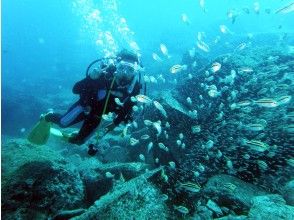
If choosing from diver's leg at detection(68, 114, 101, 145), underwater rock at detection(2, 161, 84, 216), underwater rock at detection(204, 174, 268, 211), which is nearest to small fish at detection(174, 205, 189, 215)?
underwater rock at detection(204, 174, 268, 211)

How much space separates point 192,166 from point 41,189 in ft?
10.9

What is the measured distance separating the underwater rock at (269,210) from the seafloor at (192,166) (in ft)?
0.04

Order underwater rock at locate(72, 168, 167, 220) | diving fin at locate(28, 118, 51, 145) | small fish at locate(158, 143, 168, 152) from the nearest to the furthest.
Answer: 1. underwater rock at locate(72, 168, 167, 220)
2. diving fin at locate(28, 118, 51, 145)
3. small fish at locate(158, 143, 168, 152)

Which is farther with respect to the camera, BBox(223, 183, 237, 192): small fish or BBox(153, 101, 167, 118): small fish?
BBox(153, 101, 167, 118): small fish

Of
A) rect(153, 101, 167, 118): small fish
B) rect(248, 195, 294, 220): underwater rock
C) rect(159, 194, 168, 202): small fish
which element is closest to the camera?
rect(248, 195, 294, 220): underwater rock

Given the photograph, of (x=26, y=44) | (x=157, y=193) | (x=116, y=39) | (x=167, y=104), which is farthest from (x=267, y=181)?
(x=26, y=44)

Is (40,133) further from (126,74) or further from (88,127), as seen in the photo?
(126,74)

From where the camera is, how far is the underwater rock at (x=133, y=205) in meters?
4.13

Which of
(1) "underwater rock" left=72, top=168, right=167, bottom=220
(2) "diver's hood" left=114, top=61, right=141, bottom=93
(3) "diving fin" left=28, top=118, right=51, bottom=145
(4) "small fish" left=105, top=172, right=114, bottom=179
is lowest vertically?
(1) "underwater rock" left=72, top=168, right=167, bottom=220

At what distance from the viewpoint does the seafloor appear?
15.3 ft

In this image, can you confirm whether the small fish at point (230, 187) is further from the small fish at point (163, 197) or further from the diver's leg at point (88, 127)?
the diver's leg at point (88, 127)

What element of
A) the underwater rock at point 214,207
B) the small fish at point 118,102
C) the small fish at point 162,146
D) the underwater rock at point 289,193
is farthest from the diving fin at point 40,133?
the underwater rock at point 289,193

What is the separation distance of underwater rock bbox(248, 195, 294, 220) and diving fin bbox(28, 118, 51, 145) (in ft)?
16.3

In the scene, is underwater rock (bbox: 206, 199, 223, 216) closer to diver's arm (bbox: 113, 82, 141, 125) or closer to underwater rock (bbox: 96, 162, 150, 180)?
underwater rock (bbox: 96, 162, 150, 180)
